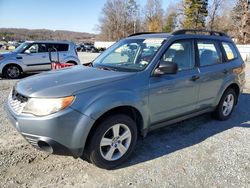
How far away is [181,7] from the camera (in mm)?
58000

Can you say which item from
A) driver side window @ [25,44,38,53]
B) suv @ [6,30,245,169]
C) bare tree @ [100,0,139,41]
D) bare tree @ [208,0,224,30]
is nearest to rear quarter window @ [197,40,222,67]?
suv @ [6,30,245,169]

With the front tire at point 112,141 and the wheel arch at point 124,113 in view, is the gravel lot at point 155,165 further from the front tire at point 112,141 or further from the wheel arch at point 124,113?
the wheel arch at point 124,113

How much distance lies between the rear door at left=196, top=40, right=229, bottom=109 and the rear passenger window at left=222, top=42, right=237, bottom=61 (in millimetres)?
271

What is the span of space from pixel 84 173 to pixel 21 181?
76 cm

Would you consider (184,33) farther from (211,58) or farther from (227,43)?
(227,43)

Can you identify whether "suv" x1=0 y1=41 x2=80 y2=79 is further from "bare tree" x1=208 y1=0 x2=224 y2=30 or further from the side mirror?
"bare tree" x1=208 y1=0 x2=224 y2=30

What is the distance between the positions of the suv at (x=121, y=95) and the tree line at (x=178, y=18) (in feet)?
61.5

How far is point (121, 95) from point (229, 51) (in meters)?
3.28

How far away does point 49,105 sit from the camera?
3074mm

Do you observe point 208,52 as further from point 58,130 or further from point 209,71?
point 58,130

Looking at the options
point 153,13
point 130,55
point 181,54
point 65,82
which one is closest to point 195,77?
point 181,54

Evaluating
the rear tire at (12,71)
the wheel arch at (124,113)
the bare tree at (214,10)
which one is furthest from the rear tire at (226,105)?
the bare tree at (214,10)

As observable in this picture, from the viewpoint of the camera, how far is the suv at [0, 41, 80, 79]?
37.4 ft

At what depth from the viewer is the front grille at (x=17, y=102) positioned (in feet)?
10.7
